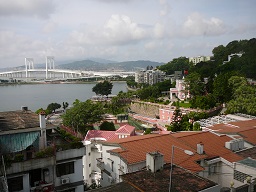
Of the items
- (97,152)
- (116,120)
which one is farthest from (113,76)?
(97,152)

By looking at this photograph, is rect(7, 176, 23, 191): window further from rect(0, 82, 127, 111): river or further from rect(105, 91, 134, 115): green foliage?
rect(0, 82, 127, 111): river

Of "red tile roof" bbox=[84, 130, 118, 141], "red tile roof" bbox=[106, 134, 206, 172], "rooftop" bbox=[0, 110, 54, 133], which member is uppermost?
"rooftop" bbox=[0, 110, 54, 133]

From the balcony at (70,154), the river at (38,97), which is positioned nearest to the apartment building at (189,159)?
the balcony at (70,154)

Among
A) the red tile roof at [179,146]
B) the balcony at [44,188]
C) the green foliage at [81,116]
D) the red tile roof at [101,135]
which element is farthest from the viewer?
the green foliage at [81,116]

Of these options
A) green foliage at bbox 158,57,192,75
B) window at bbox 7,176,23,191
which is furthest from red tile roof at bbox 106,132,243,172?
green foliage at bbox 158,57,192,75

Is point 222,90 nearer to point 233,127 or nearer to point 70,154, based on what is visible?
point 233,127

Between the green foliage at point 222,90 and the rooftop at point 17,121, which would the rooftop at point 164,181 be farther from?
the green foliage at point 222,90

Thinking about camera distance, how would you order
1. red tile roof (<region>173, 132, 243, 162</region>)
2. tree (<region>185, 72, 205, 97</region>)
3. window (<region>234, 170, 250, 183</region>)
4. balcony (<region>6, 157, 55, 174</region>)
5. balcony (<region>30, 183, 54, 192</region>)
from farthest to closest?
tree (<region>185, 72, 205, 97</region>), red tile roof (<region>173, 132, 243, 162</region>), window (<region>234, 170, 250, 183</region>), balcony (<region>30, 183, 54, 192</region>), balcony (<region>6, 157, 55, 174</region>)

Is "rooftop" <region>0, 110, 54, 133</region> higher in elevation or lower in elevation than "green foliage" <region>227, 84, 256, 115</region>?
higher
